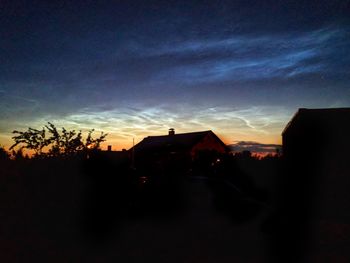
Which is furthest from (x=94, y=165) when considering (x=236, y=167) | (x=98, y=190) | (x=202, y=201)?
(x=236, y=167)

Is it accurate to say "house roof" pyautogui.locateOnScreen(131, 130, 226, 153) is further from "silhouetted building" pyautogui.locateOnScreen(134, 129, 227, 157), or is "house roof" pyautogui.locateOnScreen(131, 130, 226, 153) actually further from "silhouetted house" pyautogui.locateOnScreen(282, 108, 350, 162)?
"silhouetted house" pyautogui.locateOnScreen(282, 108, 350, 162)

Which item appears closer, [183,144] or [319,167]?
[319,167]

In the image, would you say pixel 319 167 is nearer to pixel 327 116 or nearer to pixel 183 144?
pixel 327 116

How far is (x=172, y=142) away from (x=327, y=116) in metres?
28.6

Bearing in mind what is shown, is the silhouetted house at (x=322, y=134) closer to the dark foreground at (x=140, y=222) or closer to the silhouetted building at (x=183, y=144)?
the dark foreground at (x=140, y=222)

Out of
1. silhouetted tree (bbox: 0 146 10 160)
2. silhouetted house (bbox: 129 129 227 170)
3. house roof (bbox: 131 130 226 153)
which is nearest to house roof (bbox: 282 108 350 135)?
silhouetted tree (bbox: 0 146 10 160)

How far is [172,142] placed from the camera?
44.9 metres

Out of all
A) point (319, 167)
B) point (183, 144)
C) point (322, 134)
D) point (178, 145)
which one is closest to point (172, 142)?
point (178, 145)

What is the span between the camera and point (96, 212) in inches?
445

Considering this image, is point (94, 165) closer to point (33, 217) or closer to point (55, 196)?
point (55, 196)

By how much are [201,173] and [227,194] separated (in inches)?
706

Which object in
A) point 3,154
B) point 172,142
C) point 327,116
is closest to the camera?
point 3,154

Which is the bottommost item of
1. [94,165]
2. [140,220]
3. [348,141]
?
[140,220]

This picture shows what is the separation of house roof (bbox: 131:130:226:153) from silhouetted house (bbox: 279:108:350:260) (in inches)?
914
